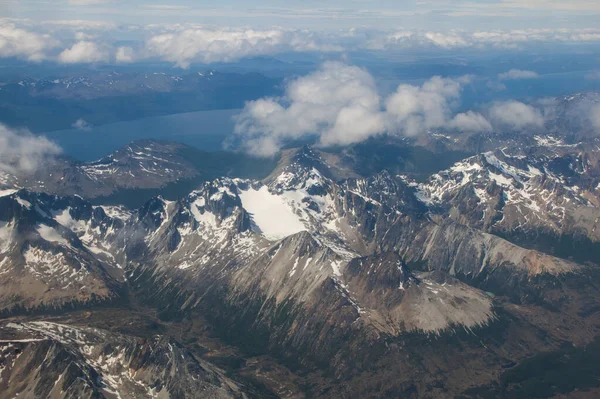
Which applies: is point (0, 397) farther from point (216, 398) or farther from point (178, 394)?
point (216, 398)

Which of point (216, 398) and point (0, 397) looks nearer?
point (0, 397)

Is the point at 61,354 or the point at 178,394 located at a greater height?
the point at 61,354

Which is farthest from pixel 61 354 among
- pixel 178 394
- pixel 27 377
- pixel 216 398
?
pixel 216 398

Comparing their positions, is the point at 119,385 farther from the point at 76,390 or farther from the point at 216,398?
the point at 216,398

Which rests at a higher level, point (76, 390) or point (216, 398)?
point (76, 390)

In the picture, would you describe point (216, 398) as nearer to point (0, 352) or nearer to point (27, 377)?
point (27, 377)

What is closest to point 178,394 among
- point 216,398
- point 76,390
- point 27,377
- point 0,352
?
point 216,398

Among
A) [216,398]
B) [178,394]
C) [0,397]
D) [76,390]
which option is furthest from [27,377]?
[216,398]

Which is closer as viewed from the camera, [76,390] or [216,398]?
[76,390]
